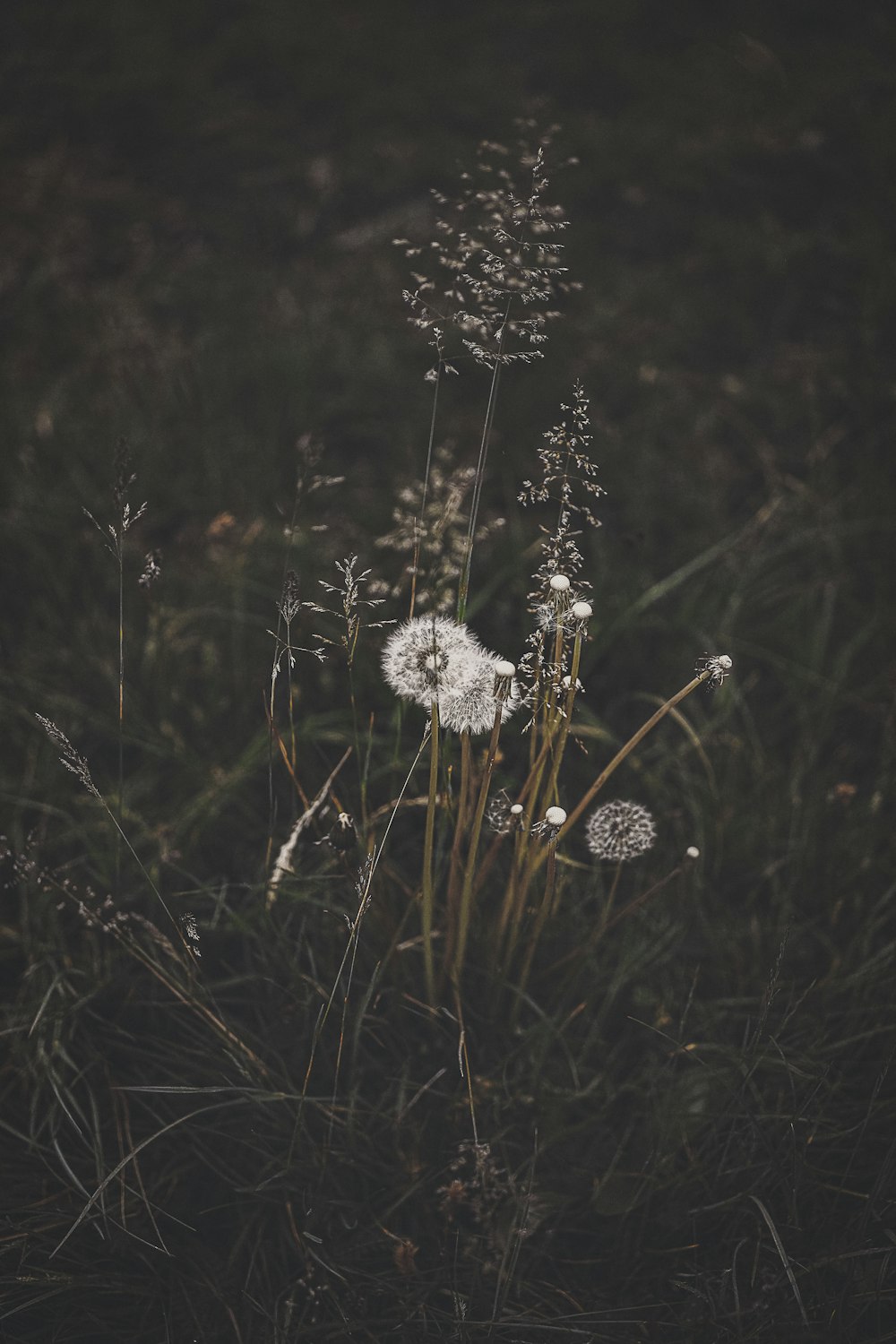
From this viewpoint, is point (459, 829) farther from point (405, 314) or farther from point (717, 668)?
point (405, 314)

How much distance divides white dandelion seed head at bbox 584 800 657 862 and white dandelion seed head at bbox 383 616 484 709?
0.29 m

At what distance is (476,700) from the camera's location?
108cm

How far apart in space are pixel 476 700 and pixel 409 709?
0.67 metres

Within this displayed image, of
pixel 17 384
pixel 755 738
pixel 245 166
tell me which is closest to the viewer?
pixel 755 738

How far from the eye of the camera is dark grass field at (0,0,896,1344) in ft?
3.94

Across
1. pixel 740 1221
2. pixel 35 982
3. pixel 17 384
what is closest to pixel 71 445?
pixel 17 384

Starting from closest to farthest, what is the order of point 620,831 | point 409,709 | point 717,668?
point 717,668
point 620,831
point 409,709

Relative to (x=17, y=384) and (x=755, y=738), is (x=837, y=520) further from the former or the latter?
(x=17, y=384)

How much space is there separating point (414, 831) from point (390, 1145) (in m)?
0.55

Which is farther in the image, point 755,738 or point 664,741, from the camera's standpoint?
point 664,741

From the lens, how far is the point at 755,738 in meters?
1.65

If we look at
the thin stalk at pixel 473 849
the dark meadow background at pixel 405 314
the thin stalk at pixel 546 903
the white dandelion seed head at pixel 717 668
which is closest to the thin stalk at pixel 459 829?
the thin stalk at pixel 473 849

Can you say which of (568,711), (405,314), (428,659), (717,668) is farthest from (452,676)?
(405,314)

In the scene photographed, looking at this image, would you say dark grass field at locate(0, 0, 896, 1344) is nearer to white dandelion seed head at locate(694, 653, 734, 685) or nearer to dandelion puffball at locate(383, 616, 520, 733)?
dandelion puffball at locate(383, 616, 520, 733)
